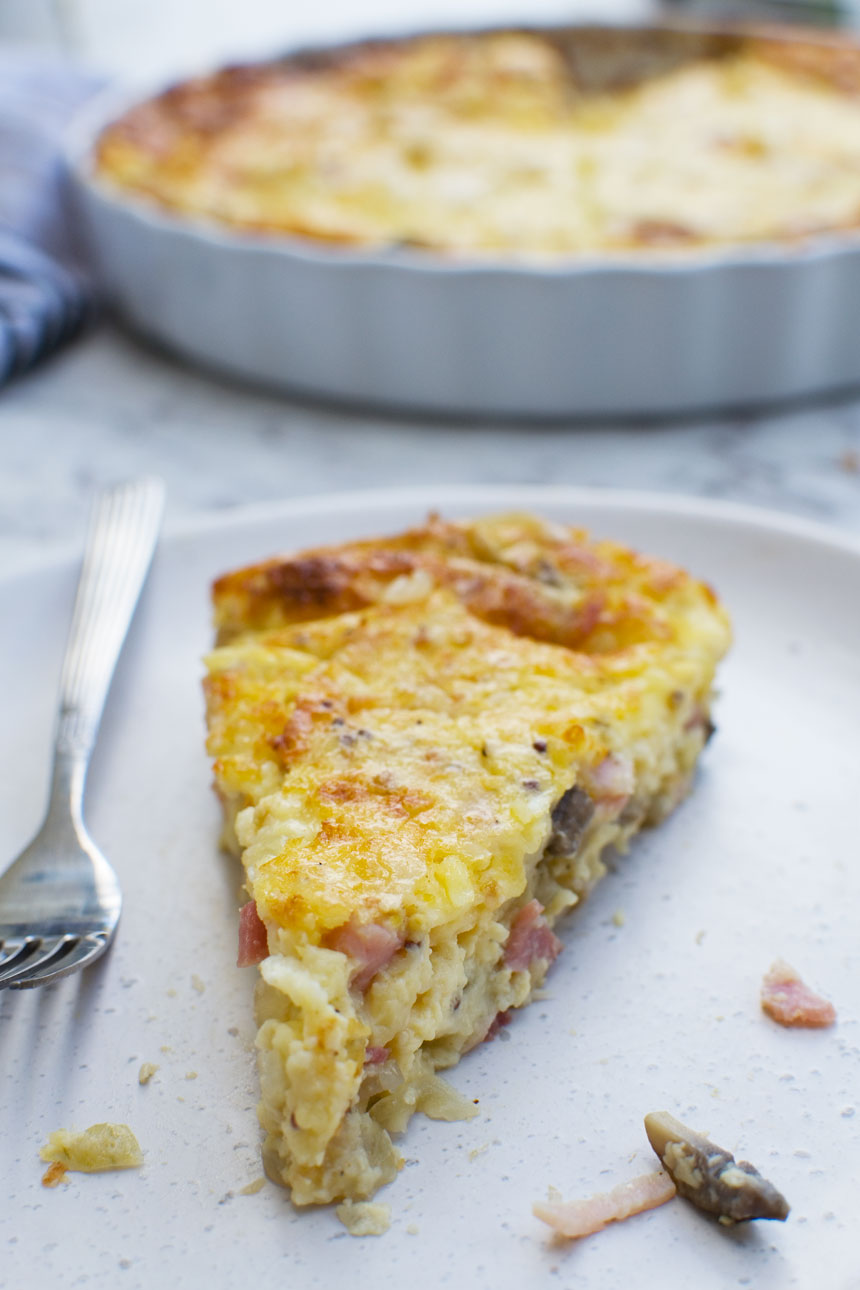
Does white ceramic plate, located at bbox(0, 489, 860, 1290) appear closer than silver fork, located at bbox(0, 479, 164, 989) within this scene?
Yes

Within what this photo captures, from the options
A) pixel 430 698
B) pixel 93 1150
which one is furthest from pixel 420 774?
pixel 93 1150

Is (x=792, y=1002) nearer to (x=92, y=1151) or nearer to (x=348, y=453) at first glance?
(x=92, y=1151)

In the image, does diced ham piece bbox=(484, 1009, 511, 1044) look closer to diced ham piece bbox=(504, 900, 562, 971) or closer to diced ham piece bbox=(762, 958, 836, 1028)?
diced ham piece bbox=(504, 900, 562, 971)

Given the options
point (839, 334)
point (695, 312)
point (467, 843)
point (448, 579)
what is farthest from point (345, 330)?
point (467, 843)

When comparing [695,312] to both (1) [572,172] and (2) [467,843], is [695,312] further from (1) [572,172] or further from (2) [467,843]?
(2) [467,843]

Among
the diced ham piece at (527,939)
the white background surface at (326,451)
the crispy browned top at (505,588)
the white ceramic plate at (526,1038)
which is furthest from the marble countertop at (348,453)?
the diced ham piece at (527,939)

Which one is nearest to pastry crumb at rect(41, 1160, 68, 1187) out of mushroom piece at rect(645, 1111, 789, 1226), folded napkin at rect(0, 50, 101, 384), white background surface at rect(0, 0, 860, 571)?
mushroom piece at rect(645, 1111, 789, 1226)
